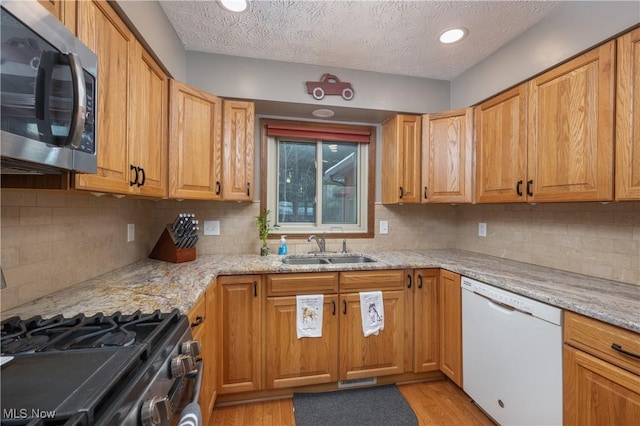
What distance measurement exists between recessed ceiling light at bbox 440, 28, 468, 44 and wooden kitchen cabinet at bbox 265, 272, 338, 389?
5.92ft

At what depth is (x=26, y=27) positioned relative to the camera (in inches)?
24.3

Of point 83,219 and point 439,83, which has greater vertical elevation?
point 439,83

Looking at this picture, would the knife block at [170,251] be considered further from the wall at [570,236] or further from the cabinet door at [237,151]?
the wall at [570,236]

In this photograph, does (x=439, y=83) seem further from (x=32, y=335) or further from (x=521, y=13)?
(x=32, y=335)

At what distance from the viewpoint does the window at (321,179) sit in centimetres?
255

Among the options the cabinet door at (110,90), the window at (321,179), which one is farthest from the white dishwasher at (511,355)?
the cabinet door at (110,90)

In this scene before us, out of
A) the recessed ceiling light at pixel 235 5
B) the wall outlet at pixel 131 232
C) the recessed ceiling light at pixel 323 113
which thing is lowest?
the wall outlet at pixel 131 232

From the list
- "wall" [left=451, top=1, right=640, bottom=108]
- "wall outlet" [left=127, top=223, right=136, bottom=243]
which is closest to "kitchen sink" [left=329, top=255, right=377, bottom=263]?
"wall outlet" [left=127, top=223, right=136, bottom=243]

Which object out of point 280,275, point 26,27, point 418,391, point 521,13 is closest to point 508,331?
point 418,391

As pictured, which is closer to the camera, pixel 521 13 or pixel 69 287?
pixel 69 287

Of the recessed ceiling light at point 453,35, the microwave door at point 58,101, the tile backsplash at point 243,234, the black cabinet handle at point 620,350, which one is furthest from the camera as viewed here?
the recessed ceiling light at point 453,35

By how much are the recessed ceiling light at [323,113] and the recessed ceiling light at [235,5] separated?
922 millimetres

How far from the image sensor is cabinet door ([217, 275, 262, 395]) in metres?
1.78

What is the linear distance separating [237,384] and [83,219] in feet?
A: 4.47
